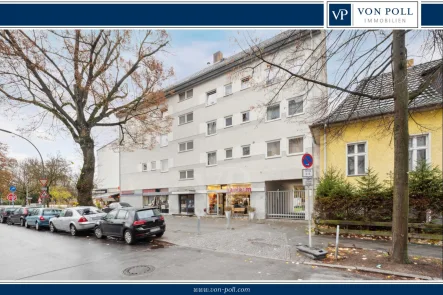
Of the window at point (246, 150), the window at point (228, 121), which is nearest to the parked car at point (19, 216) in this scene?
the window at point (228, 121)

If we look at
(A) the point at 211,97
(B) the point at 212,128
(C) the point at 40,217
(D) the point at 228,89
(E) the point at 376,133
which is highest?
(D) the point at 228,89

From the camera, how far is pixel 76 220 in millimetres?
13398

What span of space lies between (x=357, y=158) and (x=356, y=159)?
7cm

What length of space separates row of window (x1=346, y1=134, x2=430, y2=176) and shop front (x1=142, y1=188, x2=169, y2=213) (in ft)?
54.2

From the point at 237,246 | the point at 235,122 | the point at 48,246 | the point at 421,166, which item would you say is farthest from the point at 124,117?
the point at 421,166

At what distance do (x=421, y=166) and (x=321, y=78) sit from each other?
5643mm

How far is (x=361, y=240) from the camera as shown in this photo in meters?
9.88

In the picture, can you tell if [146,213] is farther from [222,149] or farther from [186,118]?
[186,118]

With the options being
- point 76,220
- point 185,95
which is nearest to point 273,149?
point 185,95

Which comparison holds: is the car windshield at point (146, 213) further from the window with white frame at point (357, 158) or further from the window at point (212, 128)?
the window at point (212, 128)

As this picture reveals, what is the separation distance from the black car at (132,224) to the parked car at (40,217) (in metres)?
7.33

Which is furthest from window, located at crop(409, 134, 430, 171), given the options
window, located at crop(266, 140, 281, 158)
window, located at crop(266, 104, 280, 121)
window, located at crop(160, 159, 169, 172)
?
window, located at crop(160, 159, 169, 172)

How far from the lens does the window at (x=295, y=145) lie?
55.1 feet

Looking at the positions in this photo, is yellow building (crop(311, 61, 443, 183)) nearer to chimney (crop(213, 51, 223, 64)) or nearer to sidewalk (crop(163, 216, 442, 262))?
sidewalk (crop(163, 216, 442, 262))
